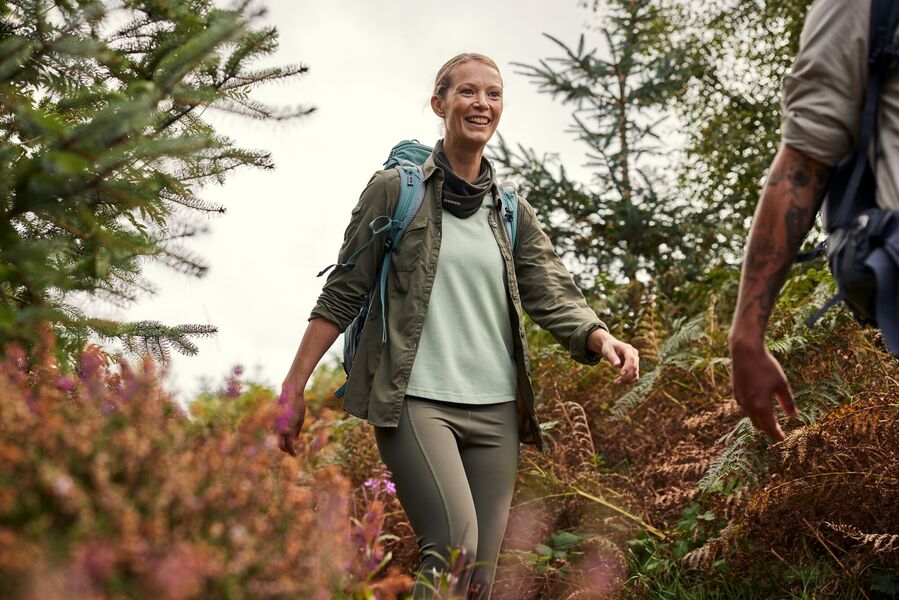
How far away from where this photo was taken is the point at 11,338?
243 cm

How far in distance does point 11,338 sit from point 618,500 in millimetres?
3635

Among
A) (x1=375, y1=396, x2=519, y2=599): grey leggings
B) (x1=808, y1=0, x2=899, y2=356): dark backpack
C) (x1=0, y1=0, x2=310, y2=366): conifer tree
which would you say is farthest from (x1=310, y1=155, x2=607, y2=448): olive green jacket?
(x1=808, y1=0, x2=899, y2=356): dark backpack

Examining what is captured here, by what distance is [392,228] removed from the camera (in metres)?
3.59

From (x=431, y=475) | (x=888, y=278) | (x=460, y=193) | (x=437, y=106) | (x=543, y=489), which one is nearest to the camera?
(x=888, y=278)

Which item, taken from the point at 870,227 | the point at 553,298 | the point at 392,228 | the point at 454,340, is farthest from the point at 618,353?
the point at 870,227

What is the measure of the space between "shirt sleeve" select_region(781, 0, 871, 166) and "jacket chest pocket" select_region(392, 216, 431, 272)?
170 cm

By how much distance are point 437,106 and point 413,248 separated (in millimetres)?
853

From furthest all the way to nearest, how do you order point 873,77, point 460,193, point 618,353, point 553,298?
point 553,298, point 460,193, point 618,353, point 873,77

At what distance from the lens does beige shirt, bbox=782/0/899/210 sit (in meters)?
1.99

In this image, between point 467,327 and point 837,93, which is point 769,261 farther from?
point 467,327

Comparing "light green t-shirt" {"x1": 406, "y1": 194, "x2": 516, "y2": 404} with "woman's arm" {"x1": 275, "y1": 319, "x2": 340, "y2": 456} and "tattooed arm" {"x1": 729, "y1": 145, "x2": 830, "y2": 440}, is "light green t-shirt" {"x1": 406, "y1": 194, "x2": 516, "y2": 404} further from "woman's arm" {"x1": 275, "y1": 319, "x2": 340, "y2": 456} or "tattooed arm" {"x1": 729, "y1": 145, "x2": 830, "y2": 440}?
"tattooed arm" {"x1": 729, "y1": 145, "x2": 830, "y2": 440}

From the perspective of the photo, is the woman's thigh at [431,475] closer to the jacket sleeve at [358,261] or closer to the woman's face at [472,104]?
the jacket sleeve at [358,261]

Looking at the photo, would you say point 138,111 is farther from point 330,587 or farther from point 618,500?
point 618,500

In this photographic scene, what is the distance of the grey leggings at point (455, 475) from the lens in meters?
3.17
